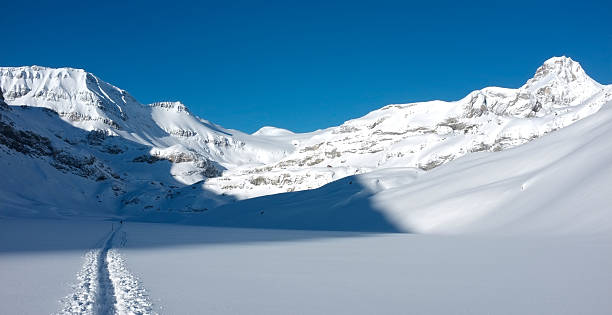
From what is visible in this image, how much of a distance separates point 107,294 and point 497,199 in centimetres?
3189

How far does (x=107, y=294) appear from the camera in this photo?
9.92m

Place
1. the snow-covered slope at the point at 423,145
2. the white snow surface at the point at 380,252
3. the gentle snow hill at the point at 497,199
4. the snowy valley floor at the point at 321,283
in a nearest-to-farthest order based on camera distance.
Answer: the snowy valley floor at the point at 321,283 → the white snow surface at the point at 380,252 → the gentle snow hill at the point at 497,199 → the snow-covered slope at the point at 423,145

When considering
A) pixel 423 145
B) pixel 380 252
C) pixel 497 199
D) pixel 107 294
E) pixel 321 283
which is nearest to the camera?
pixel 107 294

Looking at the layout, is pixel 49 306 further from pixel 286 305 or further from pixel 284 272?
pixel 284 272

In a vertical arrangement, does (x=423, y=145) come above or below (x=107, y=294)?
above

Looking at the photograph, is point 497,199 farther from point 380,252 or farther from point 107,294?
point 107,294

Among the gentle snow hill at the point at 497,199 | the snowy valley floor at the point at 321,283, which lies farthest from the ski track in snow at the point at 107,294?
the gentle snow hill at the point at 497,199

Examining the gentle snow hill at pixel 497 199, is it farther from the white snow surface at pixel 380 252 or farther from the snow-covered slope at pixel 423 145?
the snow-covered slope at pixel 423 145

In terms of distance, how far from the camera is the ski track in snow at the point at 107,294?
8.44 metres

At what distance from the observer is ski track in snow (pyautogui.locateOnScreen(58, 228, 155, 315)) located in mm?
8438

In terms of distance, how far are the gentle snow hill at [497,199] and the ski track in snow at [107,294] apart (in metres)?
22.7

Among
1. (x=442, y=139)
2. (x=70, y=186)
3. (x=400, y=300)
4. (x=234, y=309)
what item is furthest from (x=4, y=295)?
(x=70, y=186)

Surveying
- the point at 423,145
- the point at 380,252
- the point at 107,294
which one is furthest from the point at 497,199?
the point at 423,145

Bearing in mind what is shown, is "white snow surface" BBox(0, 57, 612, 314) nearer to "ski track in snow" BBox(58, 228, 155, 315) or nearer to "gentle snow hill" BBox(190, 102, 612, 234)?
"ski track in snow" BBox(58, 228, 155, 315)
